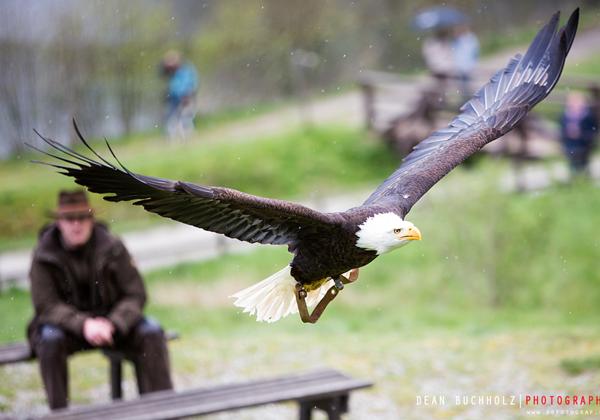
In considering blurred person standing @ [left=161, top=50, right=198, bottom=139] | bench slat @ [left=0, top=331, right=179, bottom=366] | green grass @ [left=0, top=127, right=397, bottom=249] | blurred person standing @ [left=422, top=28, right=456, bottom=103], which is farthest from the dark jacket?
blurred person standing @ [left=422, top=28, right=456, bottom=103]

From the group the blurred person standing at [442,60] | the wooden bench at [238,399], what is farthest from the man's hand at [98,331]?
the blurred person standing at [442,60]

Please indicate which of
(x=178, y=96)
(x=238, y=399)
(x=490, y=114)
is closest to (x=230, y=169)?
(x=178, y=96)

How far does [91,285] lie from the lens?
20.5 ft

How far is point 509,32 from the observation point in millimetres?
25203

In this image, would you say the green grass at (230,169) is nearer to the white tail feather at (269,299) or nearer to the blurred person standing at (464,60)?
the blurred person standing at (464,60)

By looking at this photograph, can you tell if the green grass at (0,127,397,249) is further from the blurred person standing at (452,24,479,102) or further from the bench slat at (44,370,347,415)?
the bench slat at (44,370,347,415)

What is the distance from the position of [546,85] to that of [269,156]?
36.3 ft

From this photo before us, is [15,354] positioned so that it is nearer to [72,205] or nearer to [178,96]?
[72,205]

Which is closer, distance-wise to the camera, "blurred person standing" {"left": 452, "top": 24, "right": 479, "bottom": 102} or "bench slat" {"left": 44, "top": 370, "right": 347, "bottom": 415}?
"bench slat" {"left": 44, "top": 370, "right": 347, "bottom": 415}

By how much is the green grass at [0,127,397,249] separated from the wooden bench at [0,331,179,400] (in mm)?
7703

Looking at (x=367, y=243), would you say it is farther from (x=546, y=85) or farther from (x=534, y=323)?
(x=534, y=323)

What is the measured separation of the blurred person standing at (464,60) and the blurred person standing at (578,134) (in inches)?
71.8

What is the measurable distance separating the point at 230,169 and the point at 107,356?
9.67 metres

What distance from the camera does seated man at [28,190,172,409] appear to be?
20.0 feet
